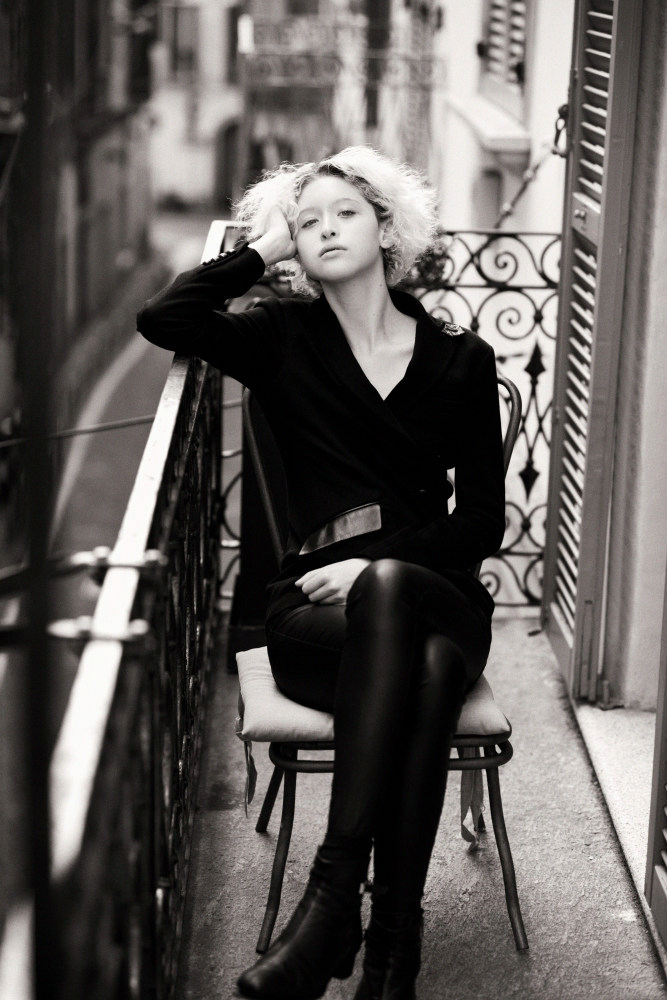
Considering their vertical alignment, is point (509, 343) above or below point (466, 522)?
below

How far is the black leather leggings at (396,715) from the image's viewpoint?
7.07 feet

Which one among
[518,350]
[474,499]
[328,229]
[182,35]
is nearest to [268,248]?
[328,229]

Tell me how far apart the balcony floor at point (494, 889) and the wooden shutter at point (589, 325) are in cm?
41

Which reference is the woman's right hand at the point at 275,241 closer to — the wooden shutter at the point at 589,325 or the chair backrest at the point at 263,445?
the chair backrest at the point at 263,445

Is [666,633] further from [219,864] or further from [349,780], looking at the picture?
[219,864]

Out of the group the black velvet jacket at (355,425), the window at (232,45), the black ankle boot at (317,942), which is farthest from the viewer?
the window at (232,45)

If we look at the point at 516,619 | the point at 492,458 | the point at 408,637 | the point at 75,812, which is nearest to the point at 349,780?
the point at 408,637

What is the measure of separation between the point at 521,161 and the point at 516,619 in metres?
2.58

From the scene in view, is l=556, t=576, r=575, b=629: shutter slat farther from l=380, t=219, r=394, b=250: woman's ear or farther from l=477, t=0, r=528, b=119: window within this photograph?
l=477, t=0, r=528, b=119: window

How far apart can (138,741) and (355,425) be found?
964mm

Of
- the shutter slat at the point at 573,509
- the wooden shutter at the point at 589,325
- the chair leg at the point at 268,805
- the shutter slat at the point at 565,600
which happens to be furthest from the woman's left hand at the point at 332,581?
the shutter slat at the point at 565,600

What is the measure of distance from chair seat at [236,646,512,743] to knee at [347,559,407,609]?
0.75ft

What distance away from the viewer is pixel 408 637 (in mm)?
2254

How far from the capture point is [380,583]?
7.54 ft
